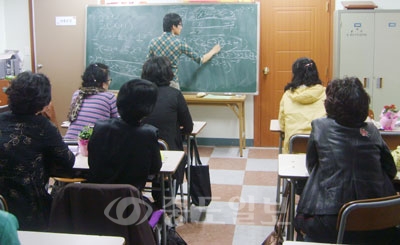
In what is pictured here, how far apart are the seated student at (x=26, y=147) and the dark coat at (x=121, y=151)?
0.65 ft

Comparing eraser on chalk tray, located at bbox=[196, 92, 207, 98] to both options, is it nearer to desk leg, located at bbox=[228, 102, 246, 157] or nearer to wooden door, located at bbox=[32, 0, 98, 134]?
desk leg, located at bbox=[228, 102, 246, 157]

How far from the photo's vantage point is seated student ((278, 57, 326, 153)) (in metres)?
3.47

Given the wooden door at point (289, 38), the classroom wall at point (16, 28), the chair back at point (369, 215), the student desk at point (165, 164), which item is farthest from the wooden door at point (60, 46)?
the chair back at point (369, 215)

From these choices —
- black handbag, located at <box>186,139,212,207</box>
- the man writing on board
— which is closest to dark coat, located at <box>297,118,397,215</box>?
black handbag, located at <box>186,139,212,207</box>

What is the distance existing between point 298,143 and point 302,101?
0.49 meters

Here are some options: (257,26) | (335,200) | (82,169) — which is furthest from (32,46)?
(335,200)

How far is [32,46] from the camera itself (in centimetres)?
609

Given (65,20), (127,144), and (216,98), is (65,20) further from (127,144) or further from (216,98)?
(127,144)

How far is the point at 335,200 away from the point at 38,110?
4.77 feet

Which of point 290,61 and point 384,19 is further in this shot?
point 290,61

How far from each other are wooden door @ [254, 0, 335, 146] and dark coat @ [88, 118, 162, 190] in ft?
11.8

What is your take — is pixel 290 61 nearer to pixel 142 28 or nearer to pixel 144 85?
pixel 142 28

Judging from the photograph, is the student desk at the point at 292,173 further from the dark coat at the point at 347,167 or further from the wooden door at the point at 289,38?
the wooden door at the point at 289,38

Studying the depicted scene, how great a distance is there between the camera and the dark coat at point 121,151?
229 cm
